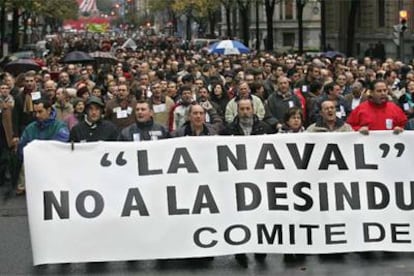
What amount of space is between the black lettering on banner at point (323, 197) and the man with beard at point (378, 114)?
2370mm

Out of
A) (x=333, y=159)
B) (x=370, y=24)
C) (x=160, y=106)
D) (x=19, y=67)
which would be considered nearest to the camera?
(x=333, y=159)

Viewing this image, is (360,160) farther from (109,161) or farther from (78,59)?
(78,59)

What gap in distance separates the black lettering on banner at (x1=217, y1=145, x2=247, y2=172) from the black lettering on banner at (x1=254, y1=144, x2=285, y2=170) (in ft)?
0.45

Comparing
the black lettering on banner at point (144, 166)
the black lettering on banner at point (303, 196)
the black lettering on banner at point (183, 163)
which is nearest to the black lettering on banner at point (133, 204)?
the black lettering on banner at point (144, 166)

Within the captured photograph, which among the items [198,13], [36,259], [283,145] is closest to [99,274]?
[36,259]

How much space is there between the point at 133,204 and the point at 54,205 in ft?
2.32

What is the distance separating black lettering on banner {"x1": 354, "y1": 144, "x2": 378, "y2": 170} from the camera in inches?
369

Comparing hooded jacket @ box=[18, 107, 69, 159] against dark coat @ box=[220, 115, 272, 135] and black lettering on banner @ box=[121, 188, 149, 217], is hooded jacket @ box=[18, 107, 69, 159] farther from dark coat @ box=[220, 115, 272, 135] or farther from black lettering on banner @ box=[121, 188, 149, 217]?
black lettering on banner @ box=[121, 188, 149, 217]

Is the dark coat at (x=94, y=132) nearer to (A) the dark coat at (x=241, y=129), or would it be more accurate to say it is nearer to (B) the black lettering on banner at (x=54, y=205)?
(A) the dark coat at (x=241, y=129)

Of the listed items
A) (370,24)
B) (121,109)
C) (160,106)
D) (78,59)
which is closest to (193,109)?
(121,109)

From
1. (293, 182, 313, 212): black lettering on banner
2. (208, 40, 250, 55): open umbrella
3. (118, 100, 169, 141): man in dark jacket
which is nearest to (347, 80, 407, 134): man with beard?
(118, 100, 169, 141): man in dark jacket

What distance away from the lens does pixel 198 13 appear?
293 ft

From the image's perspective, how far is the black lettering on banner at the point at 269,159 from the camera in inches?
366

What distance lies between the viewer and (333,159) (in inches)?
368
